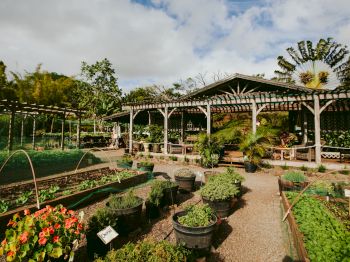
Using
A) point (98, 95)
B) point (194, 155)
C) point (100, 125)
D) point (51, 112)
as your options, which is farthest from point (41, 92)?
point (194, 155)

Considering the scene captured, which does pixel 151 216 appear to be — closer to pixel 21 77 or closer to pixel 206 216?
pixel 206 216

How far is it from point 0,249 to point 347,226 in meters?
5.60

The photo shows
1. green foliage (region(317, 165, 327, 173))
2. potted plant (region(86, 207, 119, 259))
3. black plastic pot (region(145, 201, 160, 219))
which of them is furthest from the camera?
green foliage (region(317, 165, 327, 173))

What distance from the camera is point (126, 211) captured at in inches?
181

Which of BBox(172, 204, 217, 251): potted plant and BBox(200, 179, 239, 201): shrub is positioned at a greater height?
BBox(200, 179, 239, 201): shrub

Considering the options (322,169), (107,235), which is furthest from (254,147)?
(107,235)

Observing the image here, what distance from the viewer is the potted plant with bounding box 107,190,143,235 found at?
454 cm

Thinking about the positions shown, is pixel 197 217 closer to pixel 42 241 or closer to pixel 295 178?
pixel 42 241

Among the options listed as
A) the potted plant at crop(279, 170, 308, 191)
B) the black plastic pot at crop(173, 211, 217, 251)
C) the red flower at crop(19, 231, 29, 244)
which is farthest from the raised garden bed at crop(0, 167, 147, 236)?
the potted plant at crop(279, 170, 308, 191)

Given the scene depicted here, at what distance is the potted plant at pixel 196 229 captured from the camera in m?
3.75

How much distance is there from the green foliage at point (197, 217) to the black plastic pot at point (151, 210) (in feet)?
4.27

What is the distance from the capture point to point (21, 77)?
33688 mm

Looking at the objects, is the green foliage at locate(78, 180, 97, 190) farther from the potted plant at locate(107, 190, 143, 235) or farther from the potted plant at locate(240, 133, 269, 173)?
the potted plant at locate(240, 133, 269, 173)

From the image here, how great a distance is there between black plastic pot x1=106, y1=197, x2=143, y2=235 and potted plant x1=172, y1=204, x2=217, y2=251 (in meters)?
1.02
